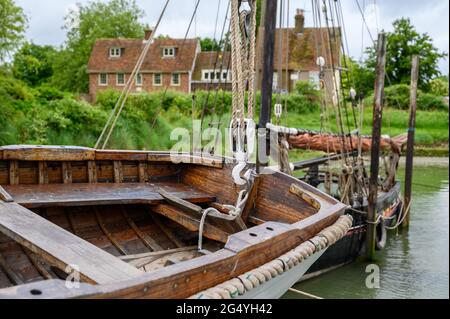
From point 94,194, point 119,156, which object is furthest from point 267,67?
point 94,194

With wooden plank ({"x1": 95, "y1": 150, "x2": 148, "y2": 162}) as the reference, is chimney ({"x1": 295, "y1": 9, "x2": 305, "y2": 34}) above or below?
above

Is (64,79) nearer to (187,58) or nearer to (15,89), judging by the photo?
(187,58)

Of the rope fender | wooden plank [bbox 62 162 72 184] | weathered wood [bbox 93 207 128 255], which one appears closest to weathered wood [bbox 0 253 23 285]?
weathered wood [bbox 93 207 128 255]

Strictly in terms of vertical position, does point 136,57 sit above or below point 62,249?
above

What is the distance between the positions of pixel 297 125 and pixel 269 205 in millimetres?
22929

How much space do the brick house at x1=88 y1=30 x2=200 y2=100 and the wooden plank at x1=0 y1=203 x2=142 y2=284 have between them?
31.0m

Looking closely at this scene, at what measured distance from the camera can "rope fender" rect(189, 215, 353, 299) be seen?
7.79 feet

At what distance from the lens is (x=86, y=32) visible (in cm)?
3950

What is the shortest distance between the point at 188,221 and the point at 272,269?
1.64 metres

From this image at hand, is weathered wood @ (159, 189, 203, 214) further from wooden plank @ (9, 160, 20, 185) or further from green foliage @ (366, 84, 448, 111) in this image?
green foliage @ (366, 84, 448, 111)

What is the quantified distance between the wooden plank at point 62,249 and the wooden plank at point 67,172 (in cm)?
153

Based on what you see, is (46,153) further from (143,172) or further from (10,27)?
(10,27)

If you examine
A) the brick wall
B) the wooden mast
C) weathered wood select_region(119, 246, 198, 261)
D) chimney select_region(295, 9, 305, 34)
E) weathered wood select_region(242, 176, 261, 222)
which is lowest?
weathered wood select_region(119, 246, 198, 261)

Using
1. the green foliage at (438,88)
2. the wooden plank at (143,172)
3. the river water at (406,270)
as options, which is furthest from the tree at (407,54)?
the wooden plank at (143,172)
